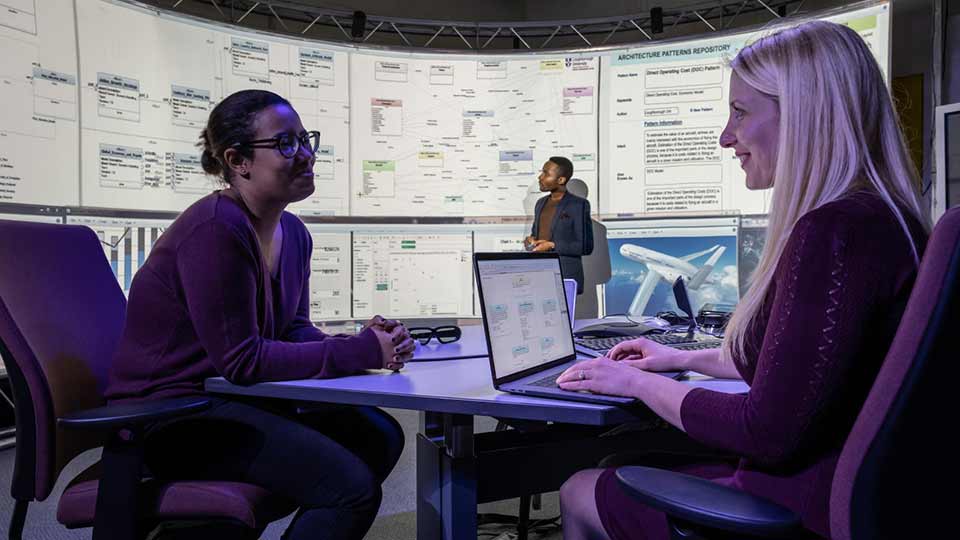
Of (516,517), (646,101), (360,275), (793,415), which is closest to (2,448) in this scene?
(360,275)

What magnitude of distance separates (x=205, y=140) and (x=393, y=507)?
5.06 feet

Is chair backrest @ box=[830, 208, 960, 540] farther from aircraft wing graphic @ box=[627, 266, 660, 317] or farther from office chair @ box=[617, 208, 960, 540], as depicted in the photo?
aircraft wing graphic @ box=[627, 266, 660, 317]

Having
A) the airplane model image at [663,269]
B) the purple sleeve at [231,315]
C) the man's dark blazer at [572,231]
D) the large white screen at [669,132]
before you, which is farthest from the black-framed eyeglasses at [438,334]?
the large white screen at [669,132]

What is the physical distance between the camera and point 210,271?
1252 mm

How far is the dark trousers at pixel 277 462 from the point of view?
1.22m

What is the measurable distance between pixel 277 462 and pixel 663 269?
3444 millimetres

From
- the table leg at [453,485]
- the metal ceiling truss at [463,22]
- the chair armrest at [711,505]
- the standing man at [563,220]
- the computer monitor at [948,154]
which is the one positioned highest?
the metal ceiling truss at [463,22]

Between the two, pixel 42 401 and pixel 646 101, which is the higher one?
pixel 646 101

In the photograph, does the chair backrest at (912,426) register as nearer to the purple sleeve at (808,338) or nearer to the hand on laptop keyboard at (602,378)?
the purple sleeve at (808,338)

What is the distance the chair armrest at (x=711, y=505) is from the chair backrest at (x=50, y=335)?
3.32ft

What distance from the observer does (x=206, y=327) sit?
1.25m

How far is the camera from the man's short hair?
435 centimetres

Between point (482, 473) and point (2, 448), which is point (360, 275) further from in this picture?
point (482, 473)

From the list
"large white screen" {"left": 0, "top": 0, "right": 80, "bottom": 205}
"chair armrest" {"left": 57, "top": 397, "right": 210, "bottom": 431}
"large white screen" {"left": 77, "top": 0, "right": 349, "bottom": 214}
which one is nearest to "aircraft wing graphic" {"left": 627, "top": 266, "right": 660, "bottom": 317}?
"large white screen" {"left": 77, "top": 0, "right": 349, "bottom": 214}
